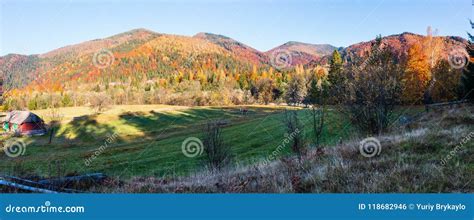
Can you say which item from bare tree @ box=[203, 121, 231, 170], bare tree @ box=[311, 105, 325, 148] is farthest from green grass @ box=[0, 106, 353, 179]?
bare tree @ box=[203, 121, 231, 170]

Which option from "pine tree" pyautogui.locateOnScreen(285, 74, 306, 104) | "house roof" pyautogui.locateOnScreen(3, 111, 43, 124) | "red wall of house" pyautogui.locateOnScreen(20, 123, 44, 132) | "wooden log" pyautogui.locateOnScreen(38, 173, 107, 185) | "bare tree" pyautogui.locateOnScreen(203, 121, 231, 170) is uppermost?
"pine tree" pyautogui.locateOnScreen(285, 74, 306, 104)

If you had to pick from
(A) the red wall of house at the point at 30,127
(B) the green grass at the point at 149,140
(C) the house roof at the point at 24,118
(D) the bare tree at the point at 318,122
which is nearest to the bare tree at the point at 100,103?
(B) the green grass at the point at 149,140

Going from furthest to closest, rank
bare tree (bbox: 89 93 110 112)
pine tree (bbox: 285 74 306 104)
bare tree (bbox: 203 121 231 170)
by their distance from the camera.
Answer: bare tree (bbox: 89 93 110 112), pine tree (bbox: 285 74 306 104), bare tree (bbox: 203 121 231 170)

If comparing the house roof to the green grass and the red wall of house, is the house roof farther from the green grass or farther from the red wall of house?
the green grass

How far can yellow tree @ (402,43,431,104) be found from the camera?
41.6 m

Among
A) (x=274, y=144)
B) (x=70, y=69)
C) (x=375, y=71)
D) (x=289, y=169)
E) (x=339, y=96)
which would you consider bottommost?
(x=274, y=144)

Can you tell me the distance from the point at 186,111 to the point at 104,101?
37.7m

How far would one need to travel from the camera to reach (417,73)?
42.3m

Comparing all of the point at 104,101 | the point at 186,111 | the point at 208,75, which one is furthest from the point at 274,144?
the point at 208,75

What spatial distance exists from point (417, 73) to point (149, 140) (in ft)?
130

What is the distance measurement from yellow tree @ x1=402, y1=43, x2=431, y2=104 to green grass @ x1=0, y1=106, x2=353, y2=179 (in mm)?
13999

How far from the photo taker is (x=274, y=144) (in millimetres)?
30188

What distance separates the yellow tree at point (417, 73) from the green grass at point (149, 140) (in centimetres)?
1400
